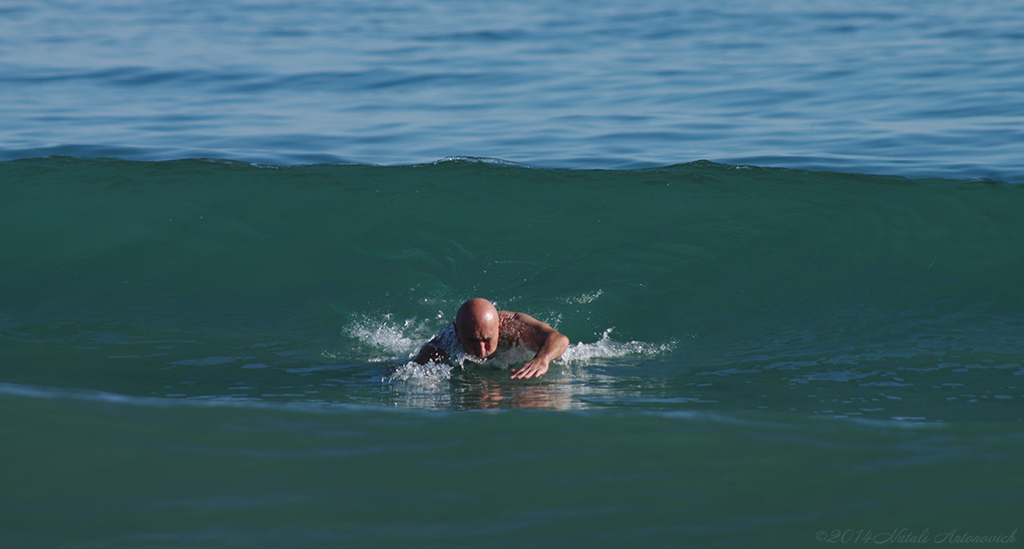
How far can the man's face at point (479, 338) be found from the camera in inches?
267

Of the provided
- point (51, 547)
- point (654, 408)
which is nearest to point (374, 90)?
point (654, 408)

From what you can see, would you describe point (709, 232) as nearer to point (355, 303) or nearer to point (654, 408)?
point (355, 303)

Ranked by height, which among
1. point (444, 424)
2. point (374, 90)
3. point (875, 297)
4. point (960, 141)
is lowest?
point (444, 424)

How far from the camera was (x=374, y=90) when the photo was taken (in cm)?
1811

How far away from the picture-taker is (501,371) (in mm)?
7219

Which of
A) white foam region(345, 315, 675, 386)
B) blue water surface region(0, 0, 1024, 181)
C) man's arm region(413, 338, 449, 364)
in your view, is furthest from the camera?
blue water surface region(0, 0, 1024, 181)

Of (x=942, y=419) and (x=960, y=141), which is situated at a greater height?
(x=960, y=141)

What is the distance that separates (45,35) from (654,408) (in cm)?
2487

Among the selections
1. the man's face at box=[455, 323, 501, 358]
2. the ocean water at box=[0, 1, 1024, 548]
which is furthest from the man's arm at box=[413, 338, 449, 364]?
the man's face at box=[455, 323, 501, 358]

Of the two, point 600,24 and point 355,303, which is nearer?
point 355,303

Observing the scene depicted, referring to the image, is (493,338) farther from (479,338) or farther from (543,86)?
(543,86)

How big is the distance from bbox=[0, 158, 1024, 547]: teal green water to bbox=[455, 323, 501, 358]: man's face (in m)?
0.23

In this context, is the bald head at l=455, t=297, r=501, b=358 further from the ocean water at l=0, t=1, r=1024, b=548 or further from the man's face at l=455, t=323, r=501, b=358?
the ocean water at l=0, t=1, r=1024, b=548

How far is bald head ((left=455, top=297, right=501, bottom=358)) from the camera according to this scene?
6734mm
